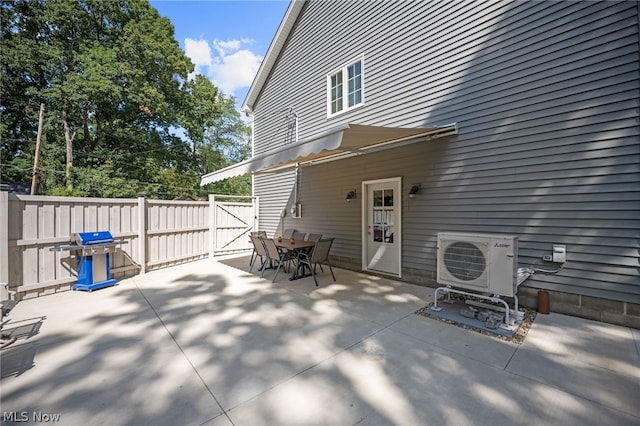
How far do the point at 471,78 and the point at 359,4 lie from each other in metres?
3.62

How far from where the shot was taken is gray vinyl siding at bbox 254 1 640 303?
3.28 meters

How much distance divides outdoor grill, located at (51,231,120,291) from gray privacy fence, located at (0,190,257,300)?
0.57 feet

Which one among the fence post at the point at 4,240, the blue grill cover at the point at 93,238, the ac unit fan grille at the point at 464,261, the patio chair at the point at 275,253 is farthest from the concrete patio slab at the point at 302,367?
the patio chair at the point at 275,253

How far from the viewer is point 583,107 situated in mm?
3477

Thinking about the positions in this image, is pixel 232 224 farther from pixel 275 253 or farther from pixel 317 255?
pixel 317 255

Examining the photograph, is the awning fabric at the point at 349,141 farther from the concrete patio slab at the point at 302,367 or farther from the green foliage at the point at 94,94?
the green foliage at the point at 94,94

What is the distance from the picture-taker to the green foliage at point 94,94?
1327 cm

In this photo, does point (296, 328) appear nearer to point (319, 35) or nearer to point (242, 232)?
point (242, 232)

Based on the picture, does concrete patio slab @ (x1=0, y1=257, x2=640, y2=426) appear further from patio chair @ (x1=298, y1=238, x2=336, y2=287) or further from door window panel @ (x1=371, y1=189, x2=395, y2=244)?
door window panel @ (x1=371, y1=189, x2=395, y2=244)

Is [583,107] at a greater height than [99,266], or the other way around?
[583,107]

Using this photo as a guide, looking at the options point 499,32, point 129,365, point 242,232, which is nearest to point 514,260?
point 499,32

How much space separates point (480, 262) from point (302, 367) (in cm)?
259

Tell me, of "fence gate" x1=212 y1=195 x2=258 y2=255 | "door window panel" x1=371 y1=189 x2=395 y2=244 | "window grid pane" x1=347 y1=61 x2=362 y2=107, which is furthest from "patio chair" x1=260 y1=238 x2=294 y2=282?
"window grid pane" x1=347 y1=61 x2=362 y2=107

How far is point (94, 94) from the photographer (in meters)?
13.5
